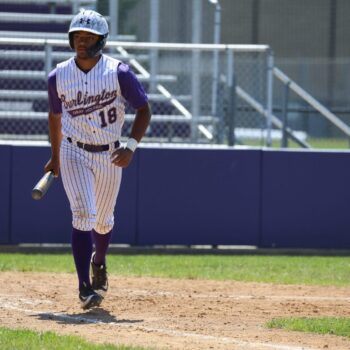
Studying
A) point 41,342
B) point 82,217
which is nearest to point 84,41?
point 82,217

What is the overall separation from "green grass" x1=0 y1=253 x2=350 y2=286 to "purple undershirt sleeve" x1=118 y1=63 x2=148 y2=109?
2905 mm

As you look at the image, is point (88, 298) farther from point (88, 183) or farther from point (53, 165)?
point (53, 165)

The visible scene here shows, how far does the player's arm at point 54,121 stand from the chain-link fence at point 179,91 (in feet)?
16.2

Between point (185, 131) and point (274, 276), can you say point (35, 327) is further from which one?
point (185, 131)

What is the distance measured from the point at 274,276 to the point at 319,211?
2623mm

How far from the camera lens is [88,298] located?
7.55 m

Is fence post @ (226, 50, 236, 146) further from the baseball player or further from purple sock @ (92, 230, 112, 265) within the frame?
the baseball player

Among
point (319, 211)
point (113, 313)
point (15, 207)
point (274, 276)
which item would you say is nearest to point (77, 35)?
point (113, 313)

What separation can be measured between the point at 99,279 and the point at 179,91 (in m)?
6.43

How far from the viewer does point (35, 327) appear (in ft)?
22.6

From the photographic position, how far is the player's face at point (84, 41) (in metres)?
7.58

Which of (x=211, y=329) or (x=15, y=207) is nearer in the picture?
(x=211, y=329)

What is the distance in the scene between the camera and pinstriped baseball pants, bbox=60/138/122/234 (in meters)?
7.63

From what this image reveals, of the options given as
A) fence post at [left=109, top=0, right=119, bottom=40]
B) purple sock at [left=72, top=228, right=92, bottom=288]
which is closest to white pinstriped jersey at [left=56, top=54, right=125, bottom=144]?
purple sock at [left=72, top=228, right=92, bottom=288]
